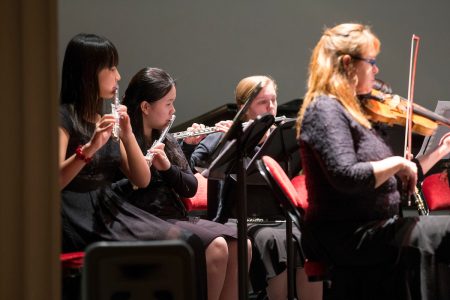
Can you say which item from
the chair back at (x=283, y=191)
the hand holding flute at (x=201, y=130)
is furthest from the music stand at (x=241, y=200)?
the hand holding flute at (x=201, y=130)

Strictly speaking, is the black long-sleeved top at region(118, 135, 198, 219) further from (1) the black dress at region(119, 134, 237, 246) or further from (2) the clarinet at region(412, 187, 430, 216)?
(2) the clarinet at region(412, 187, 430, 216)

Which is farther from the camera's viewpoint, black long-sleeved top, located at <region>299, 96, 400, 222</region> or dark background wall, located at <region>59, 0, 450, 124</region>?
dark background wall, located at <region>59, 0, 450, 124</region>

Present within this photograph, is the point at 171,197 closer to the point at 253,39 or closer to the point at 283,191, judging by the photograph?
the point at 283,191

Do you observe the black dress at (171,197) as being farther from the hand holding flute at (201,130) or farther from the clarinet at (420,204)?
the clarinet at (420,204)

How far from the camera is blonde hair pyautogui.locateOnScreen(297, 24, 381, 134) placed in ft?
6.95

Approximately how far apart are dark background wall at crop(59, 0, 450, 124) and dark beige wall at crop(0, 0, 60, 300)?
306 cm

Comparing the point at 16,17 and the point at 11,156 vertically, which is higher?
the point at 16,17

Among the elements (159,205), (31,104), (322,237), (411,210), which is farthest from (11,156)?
(411,210)

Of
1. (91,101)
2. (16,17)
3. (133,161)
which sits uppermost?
(16,17)

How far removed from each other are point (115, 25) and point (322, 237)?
256cm

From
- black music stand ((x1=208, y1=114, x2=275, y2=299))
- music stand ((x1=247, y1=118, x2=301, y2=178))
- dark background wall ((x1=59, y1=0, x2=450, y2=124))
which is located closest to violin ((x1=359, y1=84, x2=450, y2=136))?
black music stand ((x1=208, y1=114, x2=275, y2=299))

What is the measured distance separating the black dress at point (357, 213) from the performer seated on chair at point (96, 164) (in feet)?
2.02

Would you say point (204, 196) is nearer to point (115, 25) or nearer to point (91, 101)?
point (91, 101)

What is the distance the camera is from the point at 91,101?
247 centimetres
